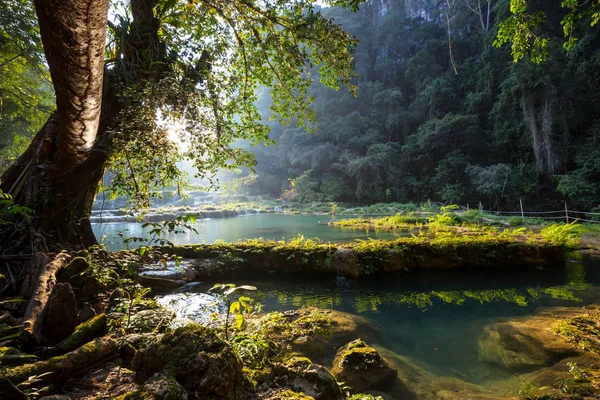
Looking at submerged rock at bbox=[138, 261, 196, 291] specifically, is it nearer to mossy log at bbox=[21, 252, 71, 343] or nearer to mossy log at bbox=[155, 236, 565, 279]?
mossy log at bbox=[155, 236, 565, 279]

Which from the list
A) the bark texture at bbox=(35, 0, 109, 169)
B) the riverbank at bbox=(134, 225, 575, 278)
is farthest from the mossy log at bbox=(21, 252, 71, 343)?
the riverbank at bbox=(134, 225, 575, 278)

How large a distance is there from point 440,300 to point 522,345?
5.89ft

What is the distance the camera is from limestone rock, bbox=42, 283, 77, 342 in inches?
84.0

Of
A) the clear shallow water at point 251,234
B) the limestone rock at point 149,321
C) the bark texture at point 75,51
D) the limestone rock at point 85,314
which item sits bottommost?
the clear shallow water at point 251,234

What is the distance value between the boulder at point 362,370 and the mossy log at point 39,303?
2442 millimetres

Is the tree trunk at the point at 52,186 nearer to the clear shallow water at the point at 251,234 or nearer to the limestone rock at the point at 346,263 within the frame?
the clear shallow water at the point at 251,234

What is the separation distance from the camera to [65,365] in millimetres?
1706

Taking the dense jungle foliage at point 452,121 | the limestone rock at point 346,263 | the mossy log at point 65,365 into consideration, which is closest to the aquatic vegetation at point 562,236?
the dense jungle foliage at point 452,121

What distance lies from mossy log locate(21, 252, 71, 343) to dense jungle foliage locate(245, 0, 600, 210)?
6.89 m

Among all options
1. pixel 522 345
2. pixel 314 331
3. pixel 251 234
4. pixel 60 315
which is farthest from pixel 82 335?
pixel 251 234

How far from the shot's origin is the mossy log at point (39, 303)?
1964mm

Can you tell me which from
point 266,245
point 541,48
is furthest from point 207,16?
point 541,48

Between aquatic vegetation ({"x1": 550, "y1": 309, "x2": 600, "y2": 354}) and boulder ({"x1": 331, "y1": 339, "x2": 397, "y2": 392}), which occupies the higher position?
boulder ({"x1": 331, "y1": 339, "x2": 397, "y2": 392})

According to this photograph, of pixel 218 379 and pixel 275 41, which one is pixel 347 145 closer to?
pixel 275 41
